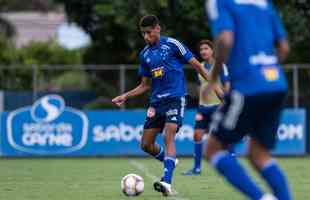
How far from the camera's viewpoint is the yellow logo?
7.78m

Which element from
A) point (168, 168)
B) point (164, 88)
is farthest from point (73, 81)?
point (168, 168)

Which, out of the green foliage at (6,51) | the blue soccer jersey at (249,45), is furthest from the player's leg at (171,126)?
the green foliage at (6,51)

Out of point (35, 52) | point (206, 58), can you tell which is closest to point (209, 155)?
point (206, 58)

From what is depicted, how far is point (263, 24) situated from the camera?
26.3ft

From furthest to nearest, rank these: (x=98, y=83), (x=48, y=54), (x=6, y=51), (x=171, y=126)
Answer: (x=48, y=54) < (x=6, y=51) < (x=98, y=83) < (x=171, y=126)

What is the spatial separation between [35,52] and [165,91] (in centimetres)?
3264

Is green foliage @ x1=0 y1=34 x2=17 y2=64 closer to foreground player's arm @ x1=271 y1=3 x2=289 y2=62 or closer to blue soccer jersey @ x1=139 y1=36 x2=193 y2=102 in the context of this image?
blue soccer jersey @ x1=139 y1=36 x2=193 y2=102

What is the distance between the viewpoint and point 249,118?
786 centimetres

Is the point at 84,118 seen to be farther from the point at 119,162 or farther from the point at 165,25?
the point at 165,25

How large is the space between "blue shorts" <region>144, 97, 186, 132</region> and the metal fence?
11.4m

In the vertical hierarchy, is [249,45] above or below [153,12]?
below

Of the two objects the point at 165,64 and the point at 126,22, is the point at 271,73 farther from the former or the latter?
the point at 126,22

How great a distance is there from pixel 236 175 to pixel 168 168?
4092mm

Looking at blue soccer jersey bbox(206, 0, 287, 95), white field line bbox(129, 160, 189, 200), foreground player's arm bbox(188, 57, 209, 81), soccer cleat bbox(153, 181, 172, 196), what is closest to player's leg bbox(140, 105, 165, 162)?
foreground player's arm bbox(188, 57, 209, 81)
